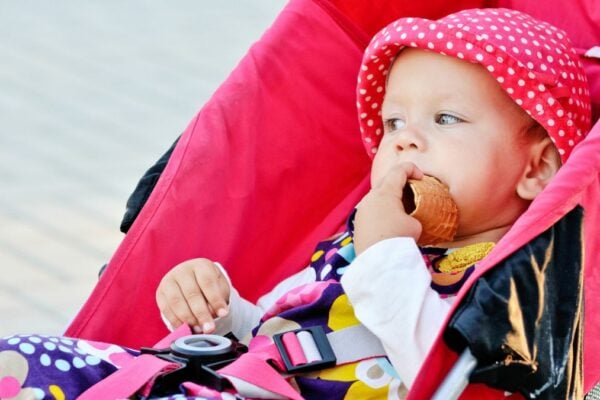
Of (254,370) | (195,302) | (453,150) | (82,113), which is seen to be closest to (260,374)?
(254,370)

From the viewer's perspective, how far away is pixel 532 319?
1.36m

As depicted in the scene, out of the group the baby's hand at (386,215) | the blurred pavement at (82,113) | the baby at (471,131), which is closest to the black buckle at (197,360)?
the baby at (471,131)

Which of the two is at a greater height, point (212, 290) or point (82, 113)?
point (212, 290)

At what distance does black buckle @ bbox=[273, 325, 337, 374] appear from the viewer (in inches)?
62.6

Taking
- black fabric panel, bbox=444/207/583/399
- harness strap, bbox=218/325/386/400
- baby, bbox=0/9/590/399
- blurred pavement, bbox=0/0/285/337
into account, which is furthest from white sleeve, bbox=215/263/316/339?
blurred pavement, bbox=0/0/285/337

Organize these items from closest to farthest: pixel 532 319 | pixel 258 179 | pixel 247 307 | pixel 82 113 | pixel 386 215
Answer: pixel 532 319, pixel 386 215, pixel 247 307, pixel 258 179, pixel 82 113

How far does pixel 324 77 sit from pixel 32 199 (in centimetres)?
144

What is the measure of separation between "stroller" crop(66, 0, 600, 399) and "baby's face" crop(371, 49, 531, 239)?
0.23 m

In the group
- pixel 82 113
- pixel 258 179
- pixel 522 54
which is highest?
pixel 522 54

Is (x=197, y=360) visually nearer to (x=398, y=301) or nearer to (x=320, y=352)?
(x=320, y=352)

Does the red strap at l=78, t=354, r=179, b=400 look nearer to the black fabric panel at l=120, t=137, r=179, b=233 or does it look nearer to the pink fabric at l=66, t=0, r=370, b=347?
the pink fabric at l=66, t=0, r=370, b=347

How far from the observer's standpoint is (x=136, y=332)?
72.6 inches

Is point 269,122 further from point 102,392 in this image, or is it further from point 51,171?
point 51,171

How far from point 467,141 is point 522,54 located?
0.51 feet
